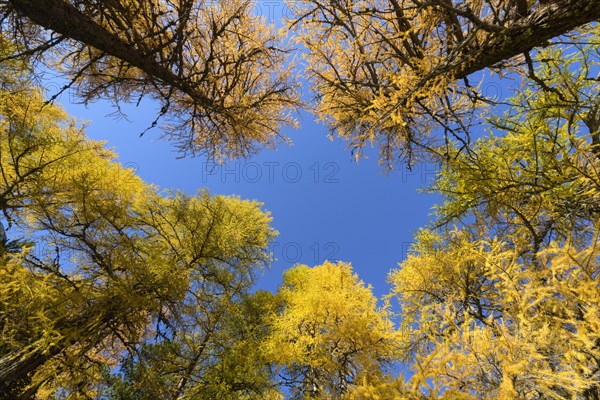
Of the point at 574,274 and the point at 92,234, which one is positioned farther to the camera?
the point at 92,234

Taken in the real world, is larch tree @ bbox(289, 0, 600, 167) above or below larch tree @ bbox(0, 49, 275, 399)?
above

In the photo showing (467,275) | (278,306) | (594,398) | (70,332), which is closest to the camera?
(594,398)

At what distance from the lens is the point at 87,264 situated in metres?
7.05

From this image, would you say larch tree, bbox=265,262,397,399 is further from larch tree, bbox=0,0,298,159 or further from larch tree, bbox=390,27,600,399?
larch tree, bbox=0,0,298,159

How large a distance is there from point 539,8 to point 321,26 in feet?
12.2

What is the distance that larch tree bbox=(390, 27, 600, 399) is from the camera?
8.43 ft

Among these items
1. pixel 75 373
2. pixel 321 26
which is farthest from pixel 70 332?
pixel 321 26

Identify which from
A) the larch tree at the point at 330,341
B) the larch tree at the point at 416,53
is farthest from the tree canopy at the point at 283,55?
the larch tree at the point at 330,341

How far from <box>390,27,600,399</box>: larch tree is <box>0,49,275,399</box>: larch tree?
14.5ft

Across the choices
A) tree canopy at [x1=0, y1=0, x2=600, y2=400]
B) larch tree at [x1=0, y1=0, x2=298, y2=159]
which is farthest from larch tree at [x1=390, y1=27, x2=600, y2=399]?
larch tree at [x1=0, y1=0, x2=298, y2=159]

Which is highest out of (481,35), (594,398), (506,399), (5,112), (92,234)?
(481,35)

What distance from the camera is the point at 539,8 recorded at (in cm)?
291

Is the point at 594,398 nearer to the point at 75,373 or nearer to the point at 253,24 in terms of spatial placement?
the point at 75,373

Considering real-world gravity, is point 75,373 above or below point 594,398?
below
